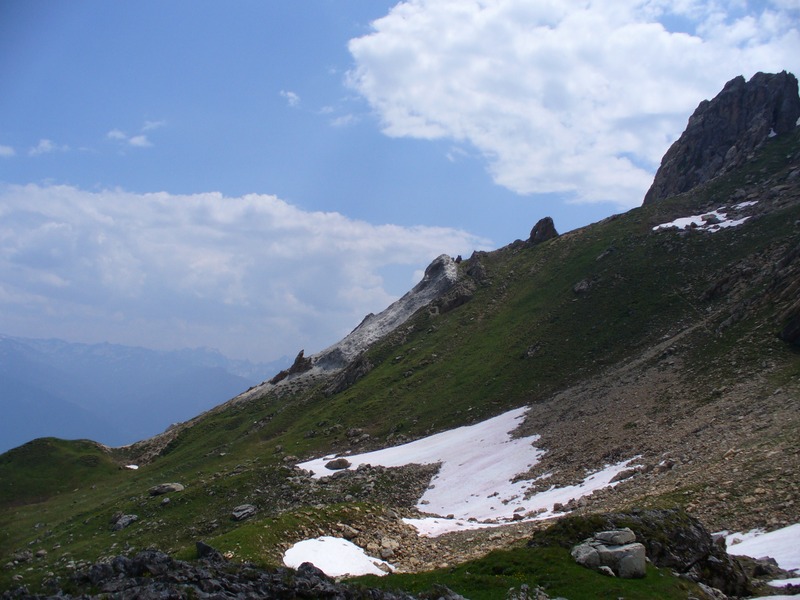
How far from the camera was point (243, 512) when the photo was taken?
47469 mm

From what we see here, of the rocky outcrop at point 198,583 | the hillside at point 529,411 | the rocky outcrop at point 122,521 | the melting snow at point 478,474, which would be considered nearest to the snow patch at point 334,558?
the hillside at point 529,411

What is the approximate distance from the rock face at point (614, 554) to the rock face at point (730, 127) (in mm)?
119809

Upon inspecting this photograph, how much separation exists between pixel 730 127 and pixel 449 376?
95.6 meters

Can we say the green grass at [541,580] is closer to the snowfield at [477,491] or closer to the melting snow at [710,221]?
the snowfield at [477,491]

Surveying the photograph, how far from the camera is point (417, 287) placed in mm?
132000

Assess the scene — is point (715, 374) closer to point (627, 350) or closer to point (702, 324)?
point (702, 324)

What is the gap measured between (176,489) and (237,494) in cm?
1280

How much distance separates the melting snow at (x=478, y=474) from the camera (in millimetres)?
39938

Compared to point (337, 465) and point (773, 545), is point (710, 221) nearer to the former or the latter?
point (337, 465)

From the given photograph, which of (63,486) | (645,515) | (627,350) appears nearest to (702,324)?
(627,350)

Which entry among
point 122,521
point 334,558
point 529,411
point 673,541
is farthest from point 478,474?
point 122,521

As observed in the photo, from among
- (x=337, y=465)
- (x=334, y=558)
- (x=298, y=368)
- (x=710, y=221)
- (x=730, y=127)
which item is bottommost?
(x=334, y=558)

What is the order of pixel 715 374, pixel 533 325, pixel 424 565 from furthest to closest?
pixel 533 325, pixel 715 374, pixel 424 565

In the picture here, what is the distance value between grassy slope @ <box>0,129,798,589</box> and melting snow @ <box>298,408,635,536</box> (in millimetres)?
7388
